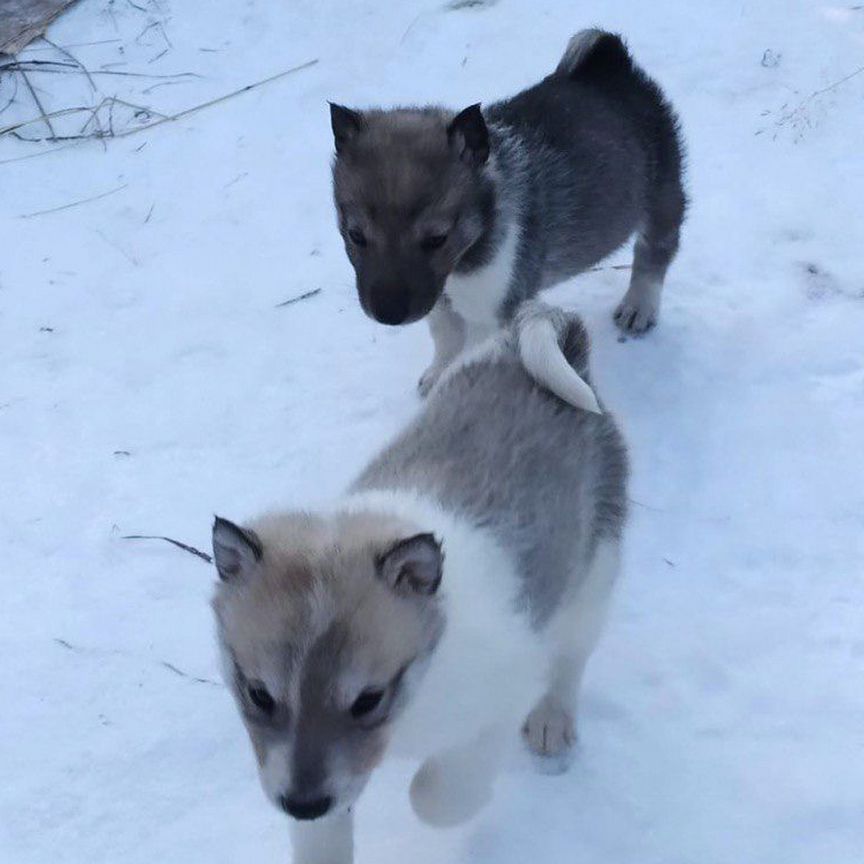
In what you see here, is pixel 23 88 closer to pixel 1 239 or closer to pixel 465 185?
pixel 1 239

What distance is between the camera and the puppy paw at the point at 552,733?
278 centimetres

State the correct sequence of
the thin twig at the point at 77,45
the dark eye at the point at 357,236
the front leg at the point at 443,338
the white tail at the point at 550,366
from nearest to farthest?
the white tail at the point at 550,366 → the dark eye at the point at 357,236 → the front leg at the point at 443,338 → the thin twig at the point at 77,45

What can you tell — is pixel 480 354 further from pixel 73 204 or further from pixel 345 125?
pixel 73 204

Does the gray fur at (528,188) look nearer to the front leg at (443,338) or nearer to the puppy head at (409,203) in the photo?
the puppy head at (409,203)

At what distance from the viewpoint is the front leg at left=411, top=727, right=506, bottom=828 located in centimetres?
233

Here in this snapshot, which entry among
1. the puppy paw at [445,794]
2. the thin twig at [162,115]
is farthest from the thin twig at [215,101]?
the puppy paw at [445,794]

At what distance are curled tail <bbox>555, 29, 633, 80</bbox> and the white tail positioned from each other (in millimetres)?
1852

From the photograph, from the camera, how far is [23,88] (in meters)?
5.61

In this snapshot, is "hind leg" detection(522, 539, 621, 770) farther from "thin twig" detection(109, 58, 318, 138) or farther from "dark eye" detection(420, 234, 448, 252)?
"thin twig" detection(109, 58, 318, 138)

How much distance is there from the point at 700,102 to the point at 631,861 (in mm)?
3884

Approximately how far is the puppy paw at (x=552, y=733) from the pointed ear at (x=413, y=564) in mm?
919

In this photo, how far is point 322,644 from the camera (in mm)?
1865

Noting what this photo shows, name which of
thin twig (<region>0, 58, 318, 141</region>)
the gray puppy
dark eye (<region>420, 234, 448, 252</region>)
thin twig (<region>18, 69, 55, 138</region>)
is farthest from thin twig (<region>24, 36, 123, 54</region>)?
dark eye (<region>420, 234, 448, 252</region>)

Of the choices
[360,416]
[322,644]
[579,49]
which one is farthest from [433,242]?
[322,644]
